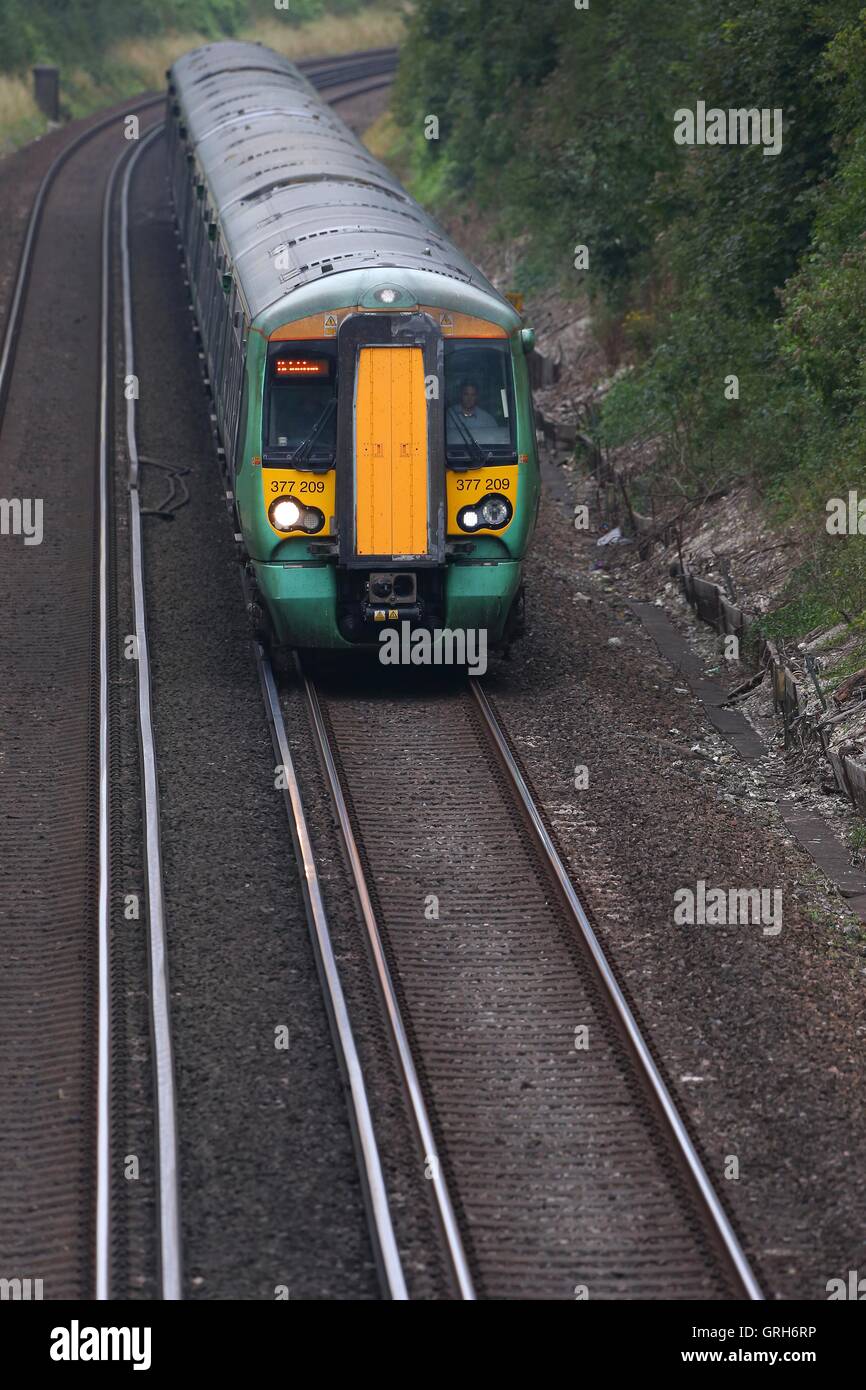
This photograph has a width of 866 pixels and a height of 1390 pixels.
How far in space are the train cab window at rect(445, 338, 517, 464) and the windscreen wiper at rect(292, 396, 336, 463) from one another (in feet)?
2.98

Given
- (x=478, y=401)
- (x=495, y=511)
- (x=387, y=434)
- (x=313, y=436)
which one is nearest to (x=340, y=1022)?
(x=387, y=434)

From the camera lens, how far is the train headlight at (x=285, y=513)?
1406cm

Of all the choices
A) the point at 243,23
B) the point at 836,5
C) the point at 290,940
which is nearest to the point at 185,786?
the point at 290,940

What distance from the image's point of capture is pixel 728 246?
20547mm

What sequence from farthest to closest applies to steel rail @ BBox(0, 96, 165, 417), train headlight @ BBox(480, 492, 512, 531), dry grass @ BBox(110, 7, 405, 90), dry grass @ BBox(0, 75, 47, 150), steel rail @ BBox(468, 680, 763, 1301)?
dry grass @ BBox(110, 7, 405, 90)
dry grass @ BBox(0, 75, 47, 150)
steel rail @ BBox(0, 96, 165, 417)
train headlight @ BBox(480, 492, 512, 531)
steel rail @ BBox(468, 680, 763, 1301)

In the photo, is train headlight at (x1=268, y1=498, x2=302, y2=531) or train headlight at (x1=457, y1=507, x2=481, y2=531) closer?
train headlight at (x1=268, y1=498, x2=302, y2=531)

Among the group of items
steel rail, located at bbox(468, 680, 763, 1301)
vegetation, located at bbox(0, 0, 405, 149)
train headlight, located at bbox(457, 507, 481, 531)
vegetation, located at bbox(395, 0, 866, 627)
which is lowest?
Answer: steel rail, located at bbox(468, 680, 763, 1301)

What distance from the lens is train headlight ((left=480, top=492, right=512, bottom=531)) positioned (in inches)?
560

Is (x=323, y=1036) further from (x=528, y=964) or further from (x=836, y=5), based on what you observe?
(x=836, y=5)

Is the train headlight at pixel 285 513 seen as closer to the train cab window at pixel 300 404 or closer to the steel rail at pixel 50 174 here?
the train cab window at pixel 300 404

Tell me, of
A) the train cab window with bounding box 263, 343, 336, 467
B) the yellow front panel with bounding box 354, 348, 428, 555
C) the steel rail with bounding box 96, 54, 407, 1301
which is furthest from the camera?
the train cab window with bounding box 263, 343, 336, 467

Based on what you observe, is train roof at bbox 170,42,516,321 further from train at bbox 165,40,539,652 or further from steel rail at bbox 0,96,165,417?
steel rail at bbox 0,96,165,417

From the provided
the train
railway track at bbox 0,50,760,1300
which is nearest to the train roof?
the train

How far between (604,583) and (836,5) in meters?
6.55
